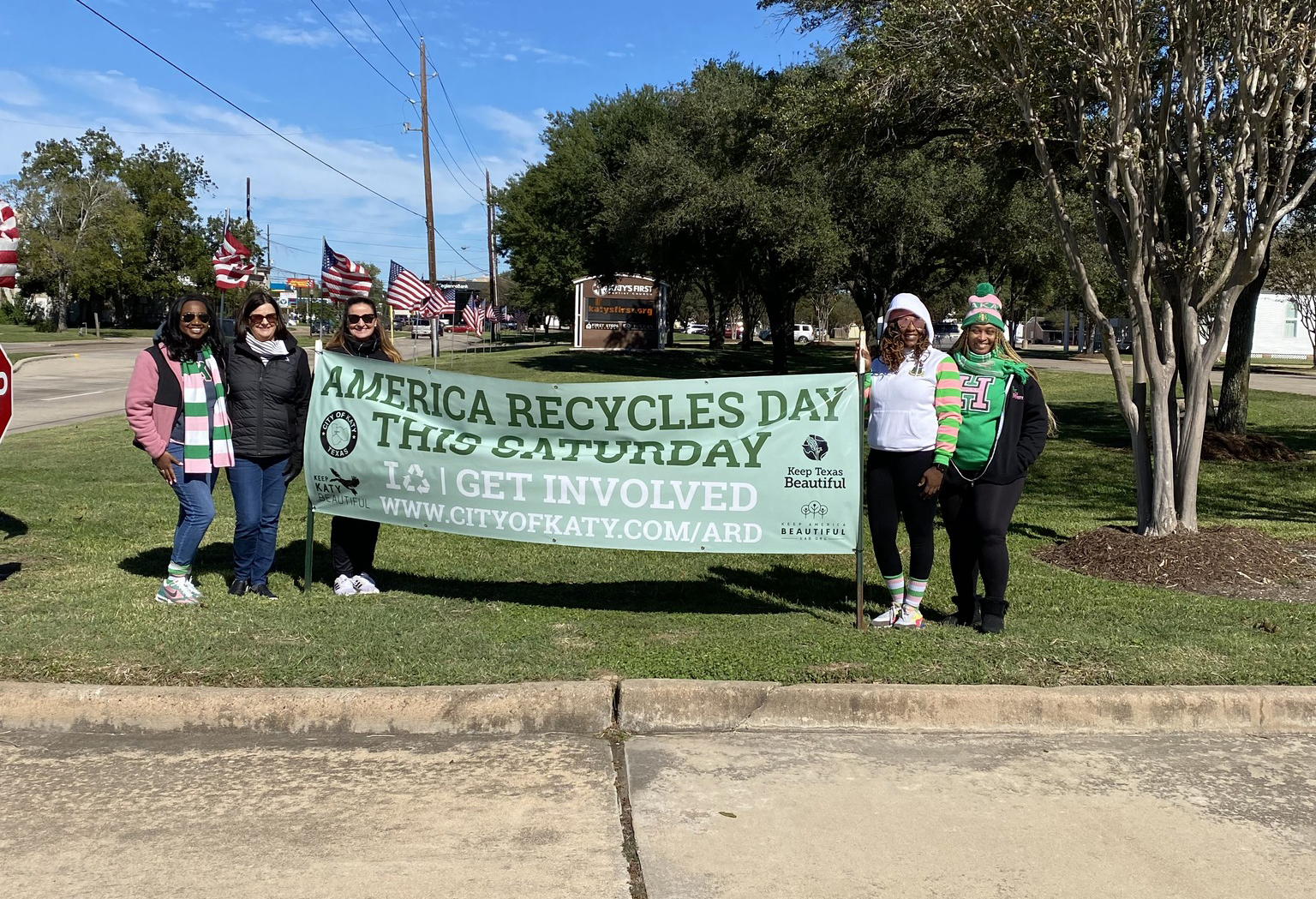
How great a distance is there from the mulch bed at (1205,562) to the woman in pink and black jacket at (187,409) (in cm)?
543

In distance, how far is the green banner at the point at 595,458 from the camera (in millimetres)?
5305

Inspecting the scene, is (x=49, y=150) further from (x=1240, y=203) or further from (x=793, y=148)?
(x=1240, y=203)

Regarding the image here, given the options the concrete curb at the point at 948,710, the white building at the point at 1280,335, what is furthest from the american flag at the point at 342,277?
the white building at the point at 1280,335

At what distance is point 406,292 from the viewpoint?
91.2 ft

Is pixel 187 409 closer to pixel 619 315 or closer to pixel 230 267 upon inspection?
pixel 230 267

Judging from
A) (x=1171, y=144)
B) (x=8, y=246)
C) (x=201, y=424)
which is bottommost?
(x=201, y=424)

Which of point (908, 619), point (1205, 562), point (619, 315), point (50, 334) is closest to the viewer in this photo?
point (908, 619)

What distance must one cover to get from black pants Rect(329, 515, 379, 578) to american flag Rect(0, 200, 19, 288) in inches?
84.8

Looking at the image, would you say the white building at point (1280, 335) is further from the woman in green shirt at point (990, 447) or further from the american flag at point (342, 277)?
the woman in green shirt at point (990, 447)

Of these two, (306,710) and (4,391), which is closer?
(306,710)

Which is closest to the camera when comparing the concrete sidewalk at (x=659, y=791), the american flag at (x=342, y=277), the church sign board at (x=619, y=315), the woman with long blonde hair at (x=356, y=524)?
the concrete sidewalk at (x=659, y=791)

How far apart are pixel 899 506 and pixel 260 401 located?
3387 millimetres

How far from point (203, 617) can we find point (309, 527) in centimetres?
81

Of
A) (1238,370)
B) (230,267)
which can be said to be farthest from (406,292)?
(1238,370)
